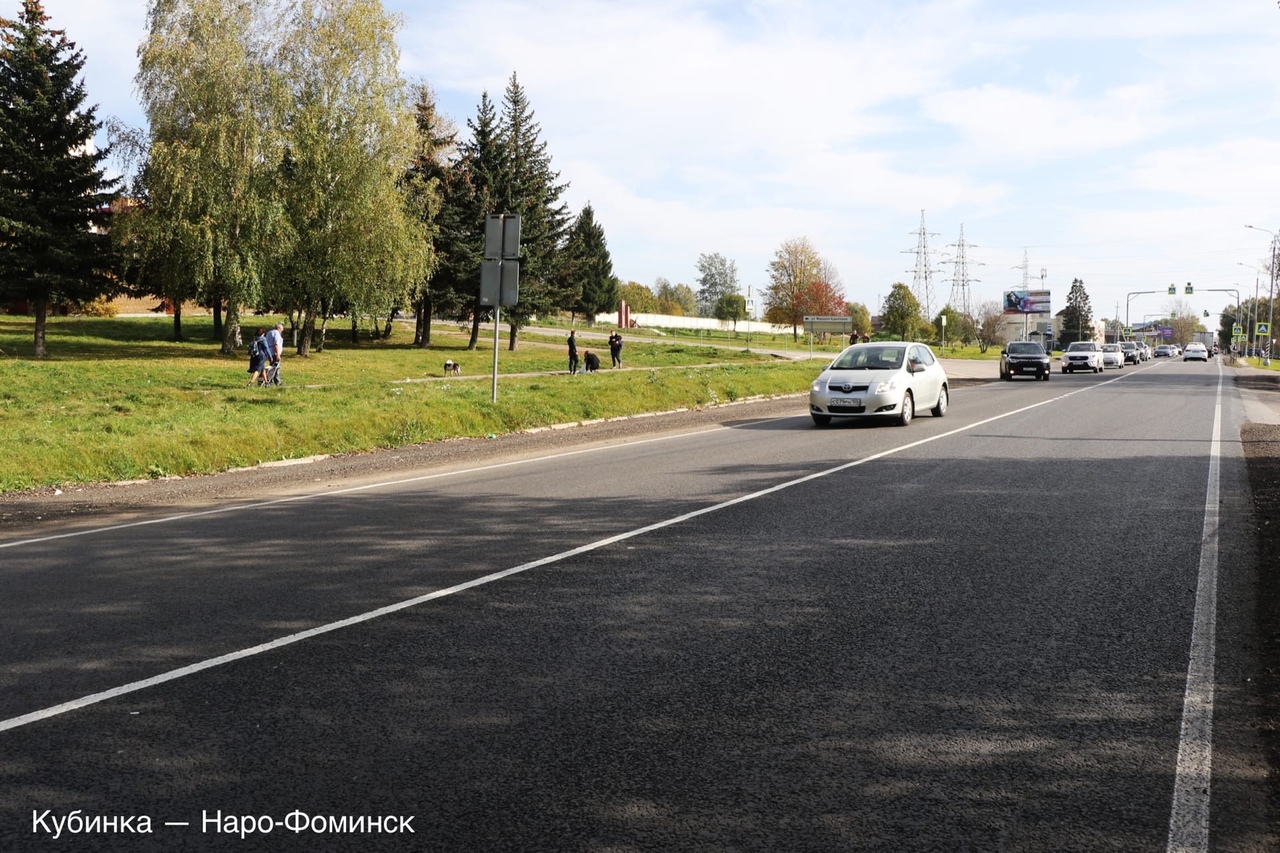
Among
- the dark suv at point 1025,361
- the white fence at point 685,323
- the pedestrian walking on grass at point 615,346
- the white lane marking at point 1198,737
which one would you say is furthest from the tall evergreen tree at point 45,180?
the white fence at point 685,323

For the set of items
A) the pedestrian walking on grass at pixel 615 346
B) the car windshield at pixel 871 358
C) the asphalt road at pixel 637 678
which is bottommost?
the asphalt road at pixel 637 678

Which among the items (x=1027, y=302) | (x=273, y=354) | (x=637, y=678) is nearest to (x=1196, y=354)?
(x=1027, y=302)

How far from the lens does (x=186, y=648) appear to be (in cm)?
505

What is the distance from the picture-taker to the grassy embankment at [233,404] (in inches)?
521

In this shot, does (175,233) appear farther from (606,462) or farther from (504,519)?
(504,519)

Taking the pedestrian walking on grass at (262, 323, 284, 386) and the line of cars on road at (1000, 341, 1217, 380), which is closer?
the pedestrian walking on grass at (262, 323, 284, 386)

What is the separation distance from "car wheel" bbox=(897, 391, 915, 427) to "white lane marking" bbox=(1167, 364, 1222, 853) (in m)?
11.2

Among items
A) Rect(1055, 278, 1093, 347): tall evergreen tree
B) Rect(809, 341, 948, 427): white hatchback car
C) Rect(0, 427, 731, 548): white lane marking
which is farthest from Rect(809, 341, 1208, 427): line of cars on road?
Rect(1055, 278, 1093, 347): tall evergreen tree

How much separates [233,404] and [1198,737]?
57.4 feet

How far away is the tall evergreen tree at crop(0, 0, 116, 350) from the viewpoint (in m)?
35.6

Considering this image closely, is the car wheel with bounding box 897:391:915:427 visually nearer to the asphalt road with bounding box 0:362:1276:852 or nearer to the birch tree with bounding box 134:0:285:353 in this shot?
the asphalt road with bounding box 0:362:1276:852

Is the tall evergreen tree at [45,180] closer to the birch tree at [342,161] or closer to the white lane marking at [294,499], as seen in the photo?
the birch tree at [342,161]

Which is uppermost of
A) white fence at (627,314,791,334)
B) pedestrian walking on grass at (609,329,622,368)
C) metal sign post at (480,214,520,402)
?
white fence at (627,314,791,334)

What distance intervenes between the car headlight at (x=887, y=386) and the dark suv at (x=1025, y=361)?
→ 933 inches
